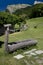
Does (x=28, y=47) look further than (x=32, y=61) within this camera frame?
Yes

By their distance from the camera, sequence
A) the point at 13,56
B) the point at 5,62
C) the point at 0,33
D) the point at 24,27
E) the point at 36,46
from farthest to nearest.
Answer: the point at 24,27, the point at 0,33, the point at 36,46, the point at 13,56, the point at 5,62

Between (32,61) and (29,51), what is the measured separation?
1998mm

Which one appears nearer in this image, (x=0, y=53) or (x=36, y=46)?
(x=0, y=53)

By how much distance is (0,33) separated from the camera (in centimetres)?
2150

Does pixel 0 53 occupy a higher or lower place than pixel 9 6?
higher

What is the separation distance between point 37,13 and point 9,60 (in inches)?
876

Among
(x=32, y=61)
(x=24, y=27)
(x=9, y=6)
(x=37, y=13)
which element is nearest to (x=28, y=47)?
(x=32, y=61)

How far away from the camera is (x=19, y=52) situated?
14.0 meters

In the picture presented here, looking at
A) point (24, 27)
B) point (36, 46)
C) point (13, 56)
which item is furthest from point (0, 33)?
point (13, 56)

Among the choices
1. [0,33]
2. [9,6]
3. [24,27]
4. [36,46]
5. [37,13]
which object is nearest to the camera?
[36,46]

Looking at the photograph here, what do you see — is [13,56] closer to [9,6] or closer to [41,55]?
[41,55]

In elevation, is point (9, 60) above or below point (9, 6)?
above

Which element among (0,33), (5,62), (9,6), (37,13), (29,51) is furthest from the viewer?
(9,6)

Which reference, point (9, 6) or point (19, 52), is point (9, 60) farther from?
point (9, 6)
